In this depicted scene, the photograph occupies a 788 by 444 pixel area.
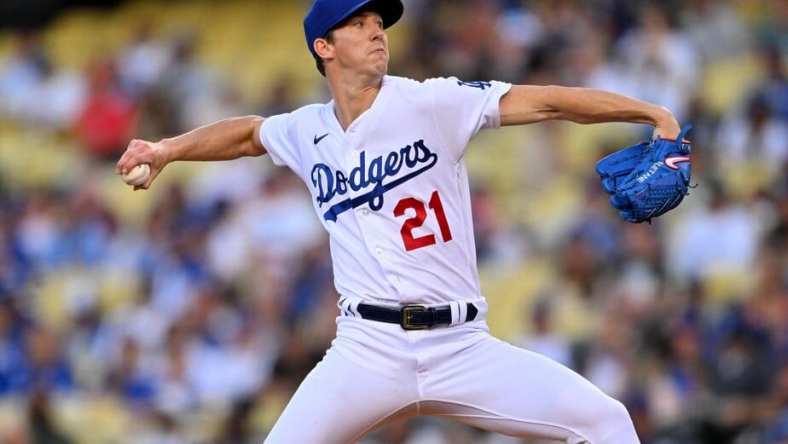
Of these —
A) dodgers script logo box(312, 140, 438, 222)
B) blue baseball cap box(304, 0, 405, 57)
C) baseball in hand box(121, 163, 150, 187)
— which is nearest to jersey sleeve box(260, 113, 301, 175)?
dodgers script logo box(312, 140, 438, 222)

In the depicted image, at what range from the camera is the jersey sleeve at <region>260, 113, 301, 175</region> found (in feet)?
19.5

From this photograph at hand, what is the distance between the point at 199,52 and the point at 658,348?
7.34m

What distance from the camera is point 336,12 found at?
5.73 metres

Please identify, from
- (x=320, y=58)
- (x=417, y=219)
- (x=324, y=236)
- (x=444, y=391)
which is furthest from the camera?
(x=324, y=236)

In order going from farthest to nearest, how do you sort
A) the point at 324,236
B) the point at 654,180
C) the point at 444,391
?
1. the point at 324,236
2. the point at 444,391
3. the point at 654,180

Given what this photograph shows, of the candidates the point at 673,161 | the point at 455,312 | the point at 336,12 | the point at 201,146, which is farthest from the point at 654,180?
the point at 201,146

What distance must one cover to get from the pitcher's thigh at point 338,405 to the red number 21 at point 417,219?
0.49m

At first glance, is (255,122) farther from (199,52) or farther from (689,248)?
(199,52)

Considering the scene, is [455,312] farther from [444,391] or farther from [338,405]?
[338,405]

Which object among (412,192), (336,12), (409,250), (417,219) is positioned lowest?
(409,250)

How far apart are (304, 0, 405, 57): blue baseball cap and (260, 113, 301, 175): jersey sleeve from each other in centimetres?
31

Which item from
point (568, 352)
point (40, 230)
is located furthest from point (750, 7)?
point (40, 230)

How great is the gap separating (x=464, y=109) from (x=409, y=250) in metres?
0.55

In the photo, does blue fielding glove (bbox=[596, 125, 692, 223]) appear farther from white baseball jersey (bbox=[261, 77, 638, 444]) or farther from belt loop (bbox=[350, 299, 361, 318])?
belt loop (bbox=[350, 299, 361, 318])
